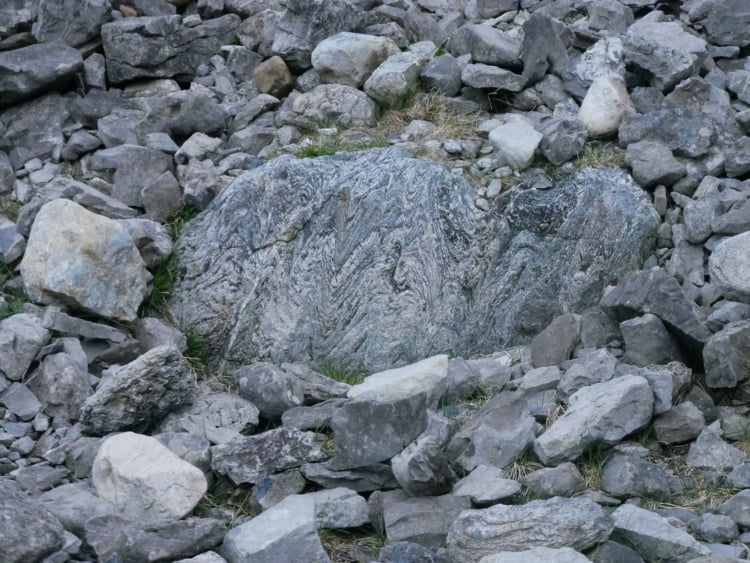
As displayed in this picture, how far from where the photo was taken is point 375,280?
6.10 m

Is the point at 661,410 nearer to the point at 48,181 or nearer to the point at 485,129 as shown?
the point at 485,129

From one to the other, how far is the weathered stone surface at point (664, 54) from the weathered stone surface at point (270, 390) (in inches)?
119

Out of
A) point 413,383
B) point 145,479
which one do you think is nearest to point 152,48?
point 413,383

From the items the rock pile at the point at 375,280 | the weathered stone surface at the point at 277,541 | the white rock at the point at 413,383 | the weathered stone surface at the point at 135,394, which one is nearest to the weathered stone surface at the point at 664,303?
the rock pile at the point at 375,280

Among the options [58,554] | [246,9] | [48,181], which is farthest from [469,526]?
[246,9]

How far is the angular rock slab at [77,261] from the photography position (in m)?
5.61

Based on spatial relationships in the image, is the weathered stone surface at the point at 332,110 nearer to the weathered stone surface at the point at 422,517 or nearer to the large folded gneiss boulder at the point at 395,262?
the large folded gneiss boulder at the point at 395,262

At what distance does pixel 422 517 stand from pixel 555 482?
58 cm

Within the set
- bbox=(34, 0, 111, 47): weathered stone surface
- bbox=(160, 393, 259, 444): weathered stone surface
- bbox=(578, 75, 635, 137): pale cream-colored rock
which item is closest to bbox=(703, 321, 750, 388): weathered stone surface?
bbox=(578, 75, 635, 137): pale cream-colored rock

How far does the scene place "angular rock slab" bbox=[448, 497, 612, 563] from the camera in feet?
13.0

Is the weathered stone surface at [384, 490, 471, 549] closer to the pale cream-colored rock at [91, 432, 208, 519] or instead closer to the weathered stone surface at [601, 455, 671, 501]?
the weathered stone surface at [601, 455, 671, 501]

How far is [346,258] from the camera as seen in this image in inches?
242

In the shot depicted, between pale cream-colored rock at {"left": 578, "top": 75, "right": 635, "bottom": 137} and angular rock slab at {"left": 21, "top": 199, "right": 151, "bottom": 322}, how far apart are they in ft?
8.98

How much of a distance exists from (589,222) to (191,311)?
7.45ft
